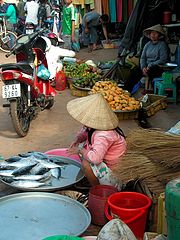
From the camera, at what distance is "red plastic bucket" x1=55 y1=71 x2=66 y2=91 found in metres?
9.88

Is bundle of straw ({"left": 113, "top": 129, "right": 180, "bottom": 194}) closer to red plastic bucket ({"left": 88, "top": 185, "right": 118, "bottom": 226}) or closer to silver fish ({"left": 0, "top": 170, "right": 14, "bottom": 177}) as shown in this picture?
red plastic bucket ({"left": 88, "top": 185, "right": 118, "bottom": 226})

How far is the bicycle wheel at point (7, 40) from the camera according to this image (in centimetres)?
1556

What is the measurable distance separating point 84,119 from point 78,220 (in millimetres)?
953

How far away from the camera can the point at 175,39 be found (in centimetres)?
991

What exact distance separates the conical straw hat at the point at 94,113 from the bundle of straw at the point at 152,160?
28 cm

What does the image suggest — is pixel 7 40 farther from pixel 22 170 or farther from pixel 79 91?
pixel 22 170

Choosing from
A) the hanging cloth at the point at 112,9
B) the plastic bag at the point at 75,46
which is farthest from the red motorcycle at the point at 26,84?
the hanging cloth at the point at 112,9

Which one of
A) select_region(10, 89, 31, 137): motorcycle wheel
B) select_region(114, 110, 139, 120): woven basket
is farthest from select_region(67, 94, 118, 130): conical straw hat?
select_region(114, 110, 139, 120): woven basket

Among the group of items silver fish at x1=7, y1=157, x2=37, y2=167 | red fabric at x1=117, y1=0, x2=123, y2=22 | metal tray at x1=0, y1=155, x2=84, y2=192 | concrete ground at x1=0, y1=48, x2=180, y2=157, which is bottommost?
concrete ground at x1=0, y1=48, x2=180, y2=157

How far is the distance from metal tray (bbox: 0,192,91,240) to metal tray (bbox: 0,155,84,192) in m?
0.12

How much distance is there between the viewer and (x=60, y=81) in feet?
32.4

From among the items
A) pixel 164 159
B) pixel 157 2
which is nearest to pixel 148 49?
pixel 157 2

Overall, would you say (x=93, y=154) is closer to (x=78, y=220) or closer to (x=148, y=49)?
(x=78, y=220)

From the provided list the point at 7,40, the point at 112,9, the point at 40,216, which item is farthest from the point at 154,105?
the point at 7,40
